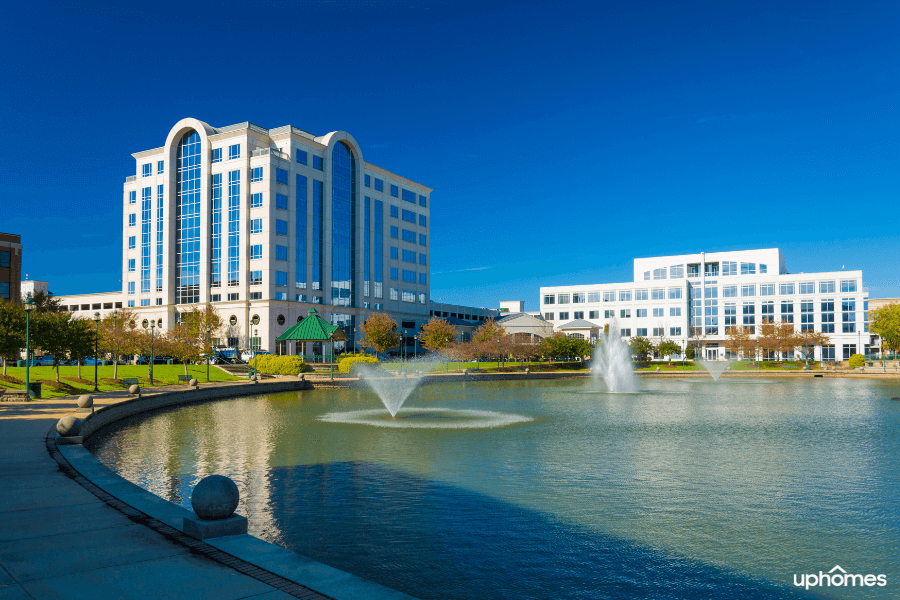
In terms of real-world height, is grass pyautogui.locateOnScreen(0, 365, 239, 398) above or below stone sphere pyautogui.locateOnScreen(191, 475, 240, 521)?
below

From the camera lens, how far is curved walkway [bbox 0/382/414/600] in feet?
21.6

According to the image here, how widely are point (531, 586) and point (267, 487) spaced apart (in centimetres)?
752

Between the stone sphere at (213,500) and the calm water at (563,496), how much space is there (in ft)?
5.33

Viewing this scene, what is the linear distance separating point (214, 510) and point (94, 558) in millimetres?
1494

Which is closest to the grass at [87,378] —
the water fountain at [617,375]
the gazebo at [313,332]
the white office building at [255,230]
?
the gazebo at [313,332]

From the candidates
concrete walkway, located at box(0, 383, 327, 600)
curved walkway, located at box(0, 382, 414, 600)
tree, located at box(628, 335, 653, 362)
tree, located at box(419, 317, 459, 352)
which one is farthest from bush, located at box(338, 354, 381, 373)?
tree, located at box(628, 335, 653, 362)

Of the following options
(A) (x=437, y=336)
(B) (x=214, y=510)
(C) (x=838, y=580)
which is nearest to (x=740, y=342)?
(A) (x=437, y=336)

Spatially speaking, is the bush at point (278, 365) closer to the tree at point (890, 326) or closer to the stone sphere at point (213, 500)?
the stone sphere at point (213, 500)

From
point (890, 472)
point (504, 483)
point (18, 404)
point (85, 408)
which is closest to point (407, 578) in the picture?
point (504, 483)

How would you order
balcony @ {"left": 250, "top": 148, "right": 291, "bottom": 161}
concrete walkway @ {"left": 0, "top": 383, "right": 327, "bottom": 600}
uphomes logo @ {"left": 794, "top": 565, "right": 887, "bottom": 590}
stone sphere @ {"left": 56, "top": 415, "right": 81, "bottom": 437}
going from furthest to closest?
1. balcony @ {"left": 250, "top": 148, "right": 291, "bottom": 161}
2. stone sphere @ {"left": 56, "top": 415, "right": 81, "bottom": 437}
3. uphomes logo @ {"left": 794, "top": 565, "right": 887, "bottom": 590}
4. concrete walkway @ {"left": 0, "top": 383, "right": 327, "bottom": 600}

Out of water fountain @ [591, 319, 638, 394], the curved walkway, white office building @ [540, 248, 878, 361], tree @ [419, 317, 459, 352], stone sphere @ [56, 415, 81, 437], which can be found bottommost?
water fountain @ [591, 319, 638, 394]

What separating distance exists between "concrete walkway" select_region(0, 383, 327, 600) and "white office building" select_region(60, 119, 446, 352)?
230 feet

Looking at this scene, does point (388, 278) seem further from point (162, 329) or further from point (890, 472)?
point (890, 472)

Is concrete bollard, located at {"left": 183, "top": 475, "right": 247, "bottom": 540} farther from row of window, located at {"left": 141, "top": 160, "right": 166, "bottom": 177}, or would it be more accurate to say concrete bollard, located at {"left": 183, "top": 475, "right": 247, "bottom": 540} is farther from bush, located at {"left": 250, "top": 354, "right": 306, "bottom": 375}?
row of window, located at {"left": 141, "top": 160, "right": 166, "bottom": 177}
